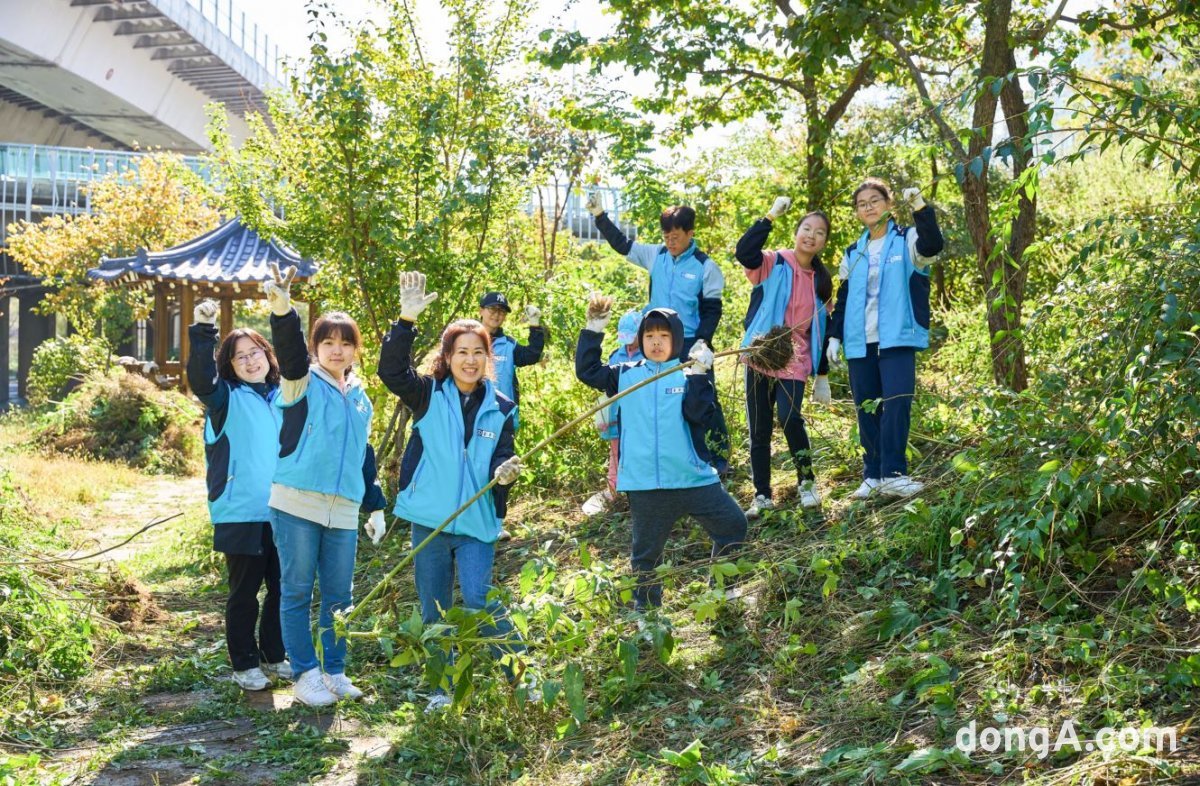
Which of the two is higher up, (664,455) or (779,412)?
(779,412)

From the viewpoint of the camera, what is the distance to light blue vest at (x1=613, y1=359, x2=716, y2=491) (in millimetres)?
4883

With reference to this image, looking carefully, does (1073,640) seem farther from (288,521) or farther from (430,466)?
(288,521)

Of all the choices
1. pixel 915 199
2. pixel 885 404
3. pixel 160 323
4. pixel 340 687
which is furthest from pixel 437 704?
pixel 160 323

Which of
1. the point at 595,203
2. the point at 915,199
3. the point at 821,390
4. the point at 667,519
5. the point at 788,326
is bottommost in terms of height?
the point at 667,519

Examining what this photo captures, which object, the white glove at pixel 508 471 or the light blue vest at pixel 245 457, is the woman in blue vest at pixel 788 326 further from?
the light blue vest at pixel 245 457

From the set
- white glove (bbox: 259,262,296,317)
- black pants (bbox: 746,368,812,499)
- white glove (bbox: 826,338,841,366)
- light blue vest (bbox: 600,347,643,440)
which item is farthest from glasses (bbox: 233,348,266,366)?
white glove (bbox: 826,338,841,366)

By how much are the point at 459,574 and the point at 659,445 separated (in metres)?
1.02

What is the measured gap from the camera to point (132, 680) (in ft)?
16.8

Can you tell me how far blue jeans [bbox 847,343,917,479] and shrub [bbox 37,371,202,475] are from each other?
8.95m

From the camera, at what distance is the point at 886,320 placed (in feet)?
18.7

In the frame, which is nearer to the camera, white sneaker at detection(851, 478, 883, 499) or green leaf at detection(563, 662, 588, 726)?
green leaf at detection(563, 662, 588, 726)

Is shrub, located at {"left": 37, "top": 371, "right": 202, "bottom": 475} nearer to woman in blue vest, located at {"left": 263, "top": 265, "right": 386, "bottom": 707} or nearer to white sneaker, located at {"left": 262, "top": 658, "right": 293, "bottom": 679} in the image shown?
white sneaker, located at {"left": 262, "top": 658, "right": 293, "bottom": 679}

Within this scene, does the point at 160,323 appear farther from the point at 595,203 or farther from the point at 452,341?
the point at 452,341

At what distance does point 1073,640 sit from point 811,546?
56.2 inches
